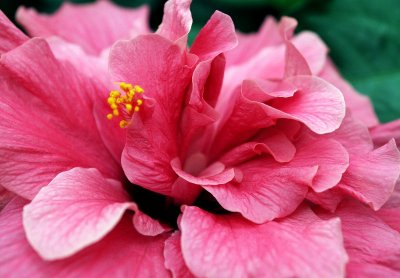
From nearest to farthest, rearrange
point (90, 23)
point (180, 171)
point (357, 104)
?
point (180, 171)
point (357, 104)
point (90, 23)

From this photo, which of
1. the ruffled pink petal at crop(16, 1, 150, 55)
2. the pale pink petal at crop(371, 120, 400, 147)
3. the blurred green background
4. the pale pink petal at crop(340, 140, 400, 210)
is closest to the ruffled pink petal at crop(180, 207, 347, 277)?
the pale pink petal at crop(340, 140, 400, 210)

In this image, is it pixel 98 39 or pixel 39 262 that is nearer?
pixel 39 262

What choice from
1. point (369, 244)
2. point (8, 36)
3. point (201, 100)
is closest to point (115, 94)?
point (201, 100)

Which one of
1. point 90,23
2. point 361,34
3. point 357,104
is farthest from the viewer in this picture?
point 361,34

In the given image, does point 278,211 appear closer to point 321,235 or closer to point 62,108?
point 321,235

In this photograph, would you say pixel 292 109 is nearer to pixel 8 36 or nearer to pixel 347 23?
pixel 8 36

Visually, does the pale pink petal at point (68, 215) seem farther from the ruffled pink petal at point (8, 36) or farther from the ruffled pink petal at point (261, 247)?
the ruffled pink petal at point (8, 36)

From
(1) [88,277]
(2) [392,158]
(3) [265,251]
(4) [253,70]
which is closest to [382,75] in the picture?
(4) [253,70]

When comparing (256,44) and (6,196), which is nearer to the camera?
(6,196)
